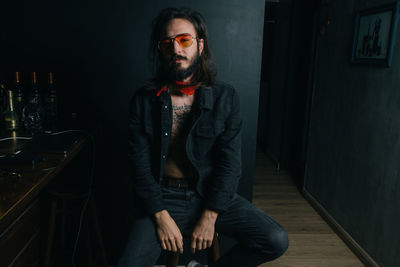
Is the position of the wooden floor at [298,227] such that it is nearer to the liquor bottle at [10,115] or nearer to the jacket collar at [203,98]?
the jacket collar at [203,98]

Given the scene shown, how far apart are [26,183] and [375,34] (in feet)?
7.47

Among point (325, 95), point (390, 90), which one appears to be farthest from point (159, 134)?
point (325, 95)

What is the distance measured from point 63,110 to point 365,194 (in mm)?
2159

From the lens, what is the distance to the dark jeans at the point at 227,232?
1.33 m

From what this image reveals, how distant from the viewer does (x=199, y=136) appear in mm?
1529

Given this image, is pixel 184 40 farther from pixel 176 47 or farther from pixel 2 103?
pixel 2 103

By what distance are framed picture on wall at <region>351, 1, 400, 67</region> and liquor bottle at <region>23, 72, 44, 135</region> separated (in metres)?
2.13

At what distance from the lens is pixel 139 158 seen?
1497mm

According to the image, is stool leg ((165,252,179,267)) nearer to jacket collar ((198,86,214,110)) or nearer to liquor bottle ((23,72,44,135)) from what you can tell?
jacket collar ((198,86,214,110))

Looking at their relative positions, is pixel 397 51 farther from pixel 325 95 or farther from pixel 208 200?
pixel 208 200

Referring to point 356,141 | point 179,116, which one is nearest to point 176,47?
point 179,116

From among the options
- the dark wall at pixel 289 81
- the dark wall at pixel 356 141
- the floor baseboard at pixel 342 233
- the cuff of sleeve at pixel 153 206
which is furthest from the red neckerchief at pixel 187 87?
the dark wall at pixel 289 81

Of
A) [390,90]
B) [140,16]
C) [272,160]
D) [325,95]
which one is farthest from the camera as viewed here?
[272,160]

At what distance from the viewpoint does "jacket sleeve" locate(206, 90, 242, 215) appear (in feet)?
4.77
